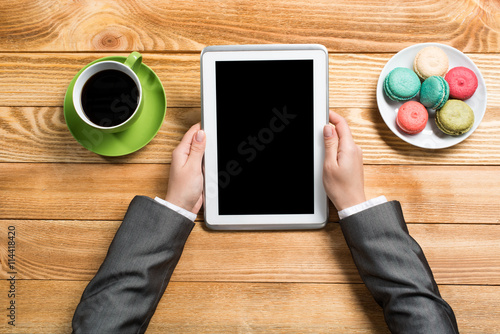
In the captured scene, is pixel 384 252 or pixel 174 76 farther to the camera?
pixel 174 76

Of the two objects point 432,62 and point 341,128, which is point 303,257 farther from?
point 432,62

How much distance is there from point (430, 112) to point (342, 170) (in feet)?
0.78

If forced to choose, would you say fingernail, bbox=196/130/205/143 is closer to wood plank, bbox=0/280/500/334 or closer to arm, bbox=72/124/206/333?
arm, bbox=72/124/206/333

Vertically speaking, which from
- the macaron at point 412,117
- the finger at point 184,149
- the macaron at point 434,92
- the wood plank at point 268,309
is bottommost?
the wood plank at point 268,309

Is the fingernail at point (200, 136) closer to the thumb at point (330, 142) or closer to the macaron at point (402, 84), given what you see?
the thumb at point (330, 142)

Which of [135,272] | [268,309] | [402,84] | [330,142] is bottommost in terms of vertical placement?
[268,309]

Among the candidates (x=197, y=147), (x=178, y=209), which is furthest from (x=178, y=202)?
(x=197, y=147)

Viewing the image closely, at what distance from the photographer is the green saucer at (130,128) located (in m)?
0.73

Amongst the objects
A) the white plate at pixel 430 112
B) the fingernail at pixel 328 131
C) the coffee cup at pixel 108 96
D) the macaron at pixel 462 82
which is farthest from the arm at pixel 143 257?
the macaron at pixel 462 82

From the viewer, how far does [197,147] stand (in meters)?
0.70

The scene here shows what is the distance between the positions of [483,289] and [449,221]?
154 millimetres

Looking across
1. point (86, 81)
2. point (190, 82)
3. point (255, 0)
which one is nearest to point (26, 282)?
point (86, 81)

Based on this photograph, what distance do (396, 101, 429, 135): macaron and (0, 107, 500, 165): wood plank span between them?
55mm

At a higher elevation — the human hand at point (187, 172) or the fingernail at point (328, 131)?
the fingernail at point (328, 131)
